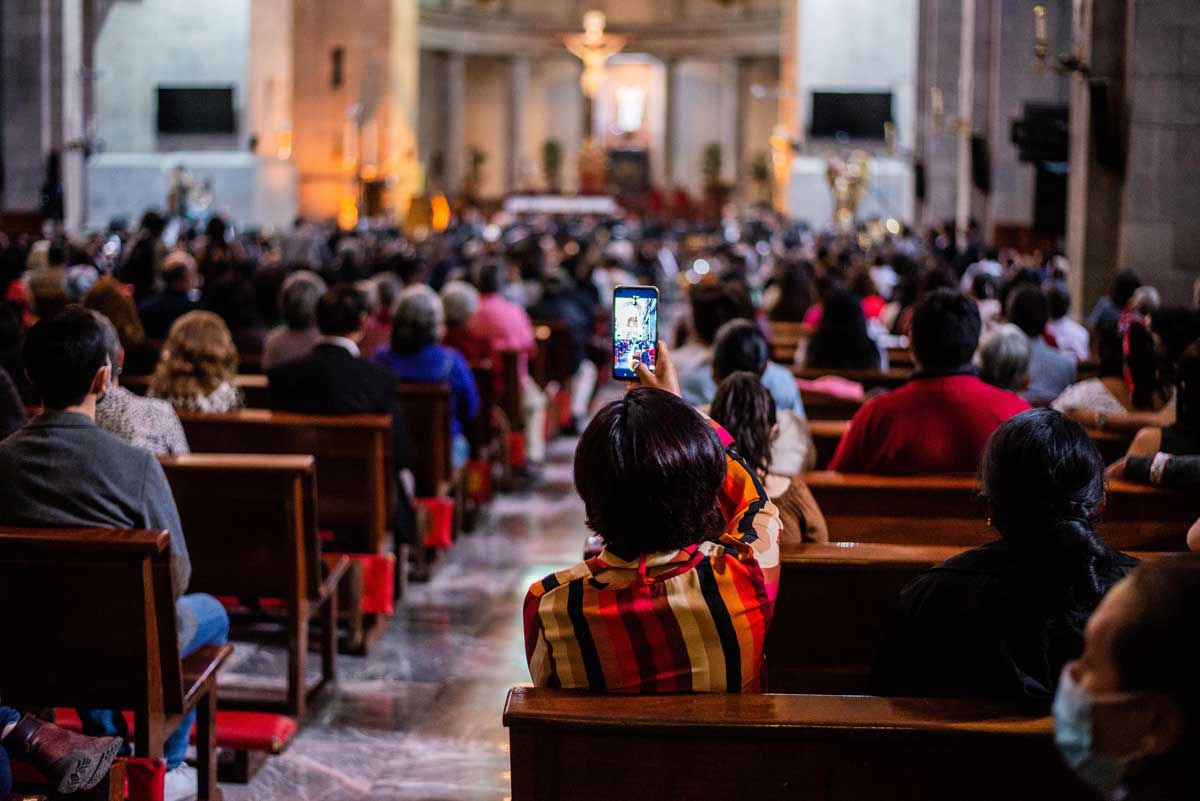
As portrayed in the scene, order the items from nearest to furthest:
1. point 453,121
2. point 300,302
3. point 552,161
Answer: point 300,302, point 453,121, point 552,161

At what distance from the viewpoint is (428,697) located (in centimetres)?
546

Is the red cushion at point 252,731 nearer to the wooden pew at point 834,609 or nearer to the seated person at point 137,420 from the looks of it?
the seated person at point 137,420

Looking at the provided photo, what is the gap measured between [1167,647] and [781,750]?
3.38 ft

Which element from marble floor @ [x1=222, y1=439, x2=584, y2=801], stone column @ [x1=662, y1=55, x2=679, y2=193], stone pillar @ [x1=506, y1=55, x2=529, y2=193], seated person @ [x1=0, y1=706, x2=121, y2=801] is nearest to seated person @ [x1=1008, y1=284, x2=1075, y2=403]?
marble floor @ [x1=222, y1=439, x2=584, y2=801]

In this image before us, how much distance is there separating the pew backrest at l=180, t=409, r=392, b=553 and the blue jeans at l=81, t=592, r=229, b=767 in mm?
1393

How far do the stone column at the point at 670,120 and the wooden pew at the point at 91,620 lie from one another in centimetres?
3361

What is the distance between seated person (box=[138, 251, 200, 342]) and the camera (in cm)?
857

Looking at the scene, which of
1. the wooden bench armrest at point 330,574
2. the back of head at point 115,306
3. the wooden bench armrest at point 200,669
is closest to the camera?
the wooden bench armrest at point 200,669

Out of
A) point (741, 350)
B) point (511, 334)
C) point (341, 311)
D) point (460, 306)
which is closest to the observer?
point (741, 350)

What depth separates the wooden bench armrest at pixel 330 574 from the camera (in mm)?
5340

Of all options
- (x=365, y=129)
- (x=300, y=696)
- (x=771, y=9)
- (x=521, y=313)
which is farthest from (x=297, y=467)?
(x=771, y=9)

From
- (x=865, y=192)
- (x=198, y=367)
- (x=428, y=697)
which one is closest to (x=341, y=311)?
(x=198, y=367)

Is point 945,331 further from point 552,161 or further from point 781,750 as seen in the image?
point 552,161

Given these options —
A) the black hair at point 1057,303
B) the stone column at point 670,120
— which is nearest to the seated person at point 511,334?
the black hair at point 1057,303
